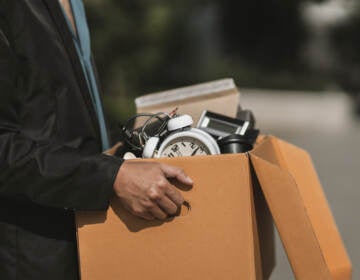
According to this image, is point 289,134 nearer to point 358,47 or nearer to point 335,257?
point 358,47

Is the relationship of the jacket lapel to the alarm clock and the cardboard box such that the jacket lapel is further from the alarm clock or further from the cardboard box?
the cardboard box

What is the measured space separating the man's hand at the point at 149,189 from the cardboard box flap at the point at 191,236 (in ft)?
0.10

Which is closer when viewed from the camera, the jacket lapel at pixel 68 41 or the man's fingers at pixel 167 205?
the man's fingers at pixel 167 205

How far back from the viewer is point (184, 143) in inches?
73.9

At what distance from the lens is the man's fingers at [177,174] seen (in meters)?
1.71

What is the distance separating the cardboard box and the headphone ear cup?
121 millimetres

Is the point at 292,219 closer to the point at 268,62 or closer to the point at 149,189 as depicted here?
the point at 149,189

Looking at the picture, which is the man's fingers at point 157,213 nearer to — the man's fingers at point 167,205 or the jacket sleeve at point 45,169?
A: the man's fingers at point 167,205

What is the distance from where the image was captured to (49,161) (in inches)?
68.4

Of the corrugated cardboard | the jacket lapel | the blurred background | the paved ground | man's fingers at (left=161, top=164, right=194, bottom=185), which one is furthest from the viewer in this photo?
the blurred background

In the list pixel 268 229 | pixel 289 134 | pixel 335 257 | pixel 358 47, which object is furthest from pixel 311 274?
pixel 358 47

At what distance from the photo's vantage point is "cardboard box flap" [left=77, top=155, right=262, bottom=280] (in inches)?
68.1

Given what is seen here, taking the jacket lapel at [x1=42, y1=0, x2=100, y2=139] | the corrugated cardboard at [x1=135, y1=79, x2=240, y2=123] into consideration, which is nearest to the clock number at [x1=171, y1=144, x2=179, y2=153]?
the jacket lapel at [x1=42, y1=0, x2=100, y2=139]

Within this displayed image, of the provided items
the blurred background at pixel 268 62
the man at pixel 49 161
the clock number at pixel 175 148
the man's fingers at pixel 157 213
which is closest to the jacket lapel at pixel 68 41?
the man at pixel 49 161
